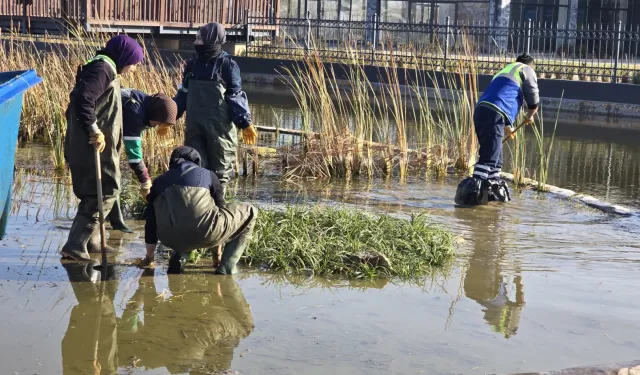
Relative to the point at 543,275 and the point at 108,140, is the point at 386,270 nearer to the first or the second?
the point at 543,275

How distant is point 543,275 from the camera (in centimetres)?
614

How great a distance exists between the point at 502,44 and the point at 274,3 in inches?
300

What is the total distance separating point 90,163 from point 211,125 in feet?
3.81

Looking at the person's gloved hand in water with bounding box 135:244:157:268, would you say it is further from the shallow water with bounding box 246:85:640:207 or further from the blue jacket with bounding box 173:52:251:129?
the shallow water with bounding box 246:85:640:207

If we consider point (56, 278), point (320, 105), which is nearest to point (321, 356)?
point (56, 278)

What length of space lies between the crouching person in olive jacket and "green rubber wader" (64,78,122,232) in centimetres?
52

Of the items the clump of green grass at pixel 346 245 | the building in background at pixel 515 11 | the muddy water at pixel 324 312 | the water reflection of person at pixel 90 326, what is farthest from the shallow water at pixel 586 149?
the building in background at pixel 515 11

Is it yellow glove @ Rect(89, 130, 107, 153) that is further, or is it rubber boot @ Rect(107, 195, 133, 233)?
rubber boot @ Rect(107, 195, 133, 233)

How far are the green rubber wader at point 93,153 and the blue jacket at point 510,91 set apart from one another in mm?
4000

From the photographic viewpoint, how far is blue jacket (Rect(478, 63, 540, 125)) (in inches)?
347

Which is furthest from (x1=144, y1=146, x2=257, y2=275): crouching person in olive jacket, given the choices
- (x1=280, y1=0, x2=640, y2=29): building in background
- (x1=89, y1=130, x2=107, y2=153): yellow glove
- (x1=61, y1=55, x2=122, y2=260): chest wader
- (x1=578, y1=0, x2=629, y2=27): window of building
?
(x1=578, y1=0, x2=629, y2=27): window of building

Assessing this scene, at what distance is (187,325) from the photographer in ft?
15.9

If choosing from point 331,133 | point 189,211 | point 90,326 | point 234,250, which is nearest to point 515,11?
Result: point 331,133

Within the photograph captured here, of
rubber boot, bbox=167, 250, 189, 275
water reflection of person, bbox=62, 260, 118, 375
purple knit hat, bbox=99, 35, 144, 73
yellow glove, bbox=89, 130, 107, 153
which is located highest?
purple knit hat, bbox=99, 35, 144, 73
